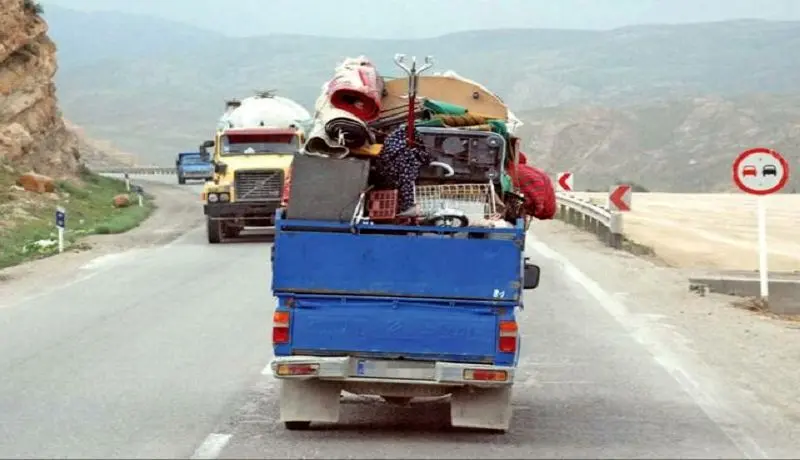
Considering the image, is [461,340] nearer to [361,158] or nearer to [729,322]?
[361,158]

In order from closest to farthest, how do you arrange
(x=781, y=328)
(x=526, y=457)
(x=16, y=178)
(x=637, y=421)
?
(x=526, y=457) → (x=637, y=421) → (x=781, y=328) → (x=16, y=178)

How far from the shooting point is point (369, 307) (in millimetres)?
10125

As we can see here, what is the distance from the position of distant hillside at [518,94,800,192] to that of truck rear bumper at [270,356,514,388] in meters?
91.8

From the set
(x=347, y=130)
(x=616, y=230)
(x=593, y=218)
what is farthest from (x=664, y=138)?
(x=347, y=130)

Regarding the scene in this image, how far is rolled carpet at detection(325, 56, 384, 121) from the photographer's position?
11192 mm

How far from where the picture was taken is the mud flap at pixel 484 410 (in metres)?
10.4

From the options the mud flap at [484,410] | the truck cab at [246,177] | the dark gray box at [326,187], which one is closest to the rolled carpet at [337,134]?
the dark gray box at [326,187]

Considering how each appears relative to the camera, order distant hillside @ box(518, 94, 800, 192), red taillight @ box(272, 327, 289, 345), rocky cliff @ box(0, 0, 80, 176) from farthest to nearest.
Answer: distant hillside @ box(518, 94, 800, 192)
rocky cliff @ box(0, 0, 80, 176)
red taillight @ box(272, 327, 289, 345)

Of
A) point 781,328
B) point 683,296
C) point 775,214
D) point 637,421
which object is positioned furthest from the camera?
point 775,214

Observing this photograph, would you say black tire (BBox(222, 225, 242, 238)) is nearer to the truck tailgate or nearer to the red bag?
the red bag

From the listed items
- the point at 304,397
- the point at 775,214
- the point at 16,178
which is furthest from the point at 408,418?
the point at 775,214

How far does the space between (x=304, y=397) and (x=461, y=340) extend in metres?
1.28

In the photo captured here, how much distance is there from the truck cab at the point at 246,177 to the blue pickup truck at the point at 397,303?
22.0m

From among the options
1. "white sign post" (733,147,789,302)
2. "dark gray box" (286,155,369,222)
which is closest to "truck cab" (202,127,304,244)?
"white sign post" (733,147,789,302)
